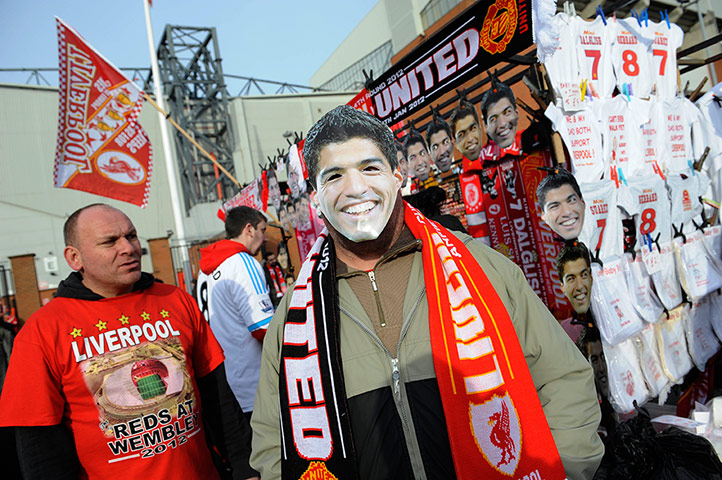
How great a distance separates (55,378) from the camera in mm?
1813

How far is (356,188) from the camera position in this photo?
166cm

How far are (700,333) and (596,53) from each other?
2.74 meters

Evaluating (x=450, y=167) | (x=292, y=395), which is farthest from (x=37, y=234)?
(x=292, y=395)

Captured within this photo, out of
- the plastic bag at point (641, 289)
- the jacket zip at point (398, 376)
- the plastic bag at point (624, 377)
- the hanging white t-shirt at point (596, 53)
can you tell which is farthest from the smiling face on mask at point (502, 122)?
the jacket zip at point (398, 376)

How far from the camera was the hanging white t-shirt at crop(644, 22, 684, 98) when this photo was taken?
379cm

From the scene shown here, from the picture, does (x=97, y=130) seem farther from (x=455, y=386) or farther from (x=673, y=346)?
(x=673, y=346)

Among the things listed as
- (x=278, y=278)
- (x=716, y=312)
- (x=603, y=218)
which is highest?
(x=603, y=218)

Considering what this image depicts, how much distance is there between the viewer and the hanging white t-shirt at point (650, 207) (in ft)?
11.3

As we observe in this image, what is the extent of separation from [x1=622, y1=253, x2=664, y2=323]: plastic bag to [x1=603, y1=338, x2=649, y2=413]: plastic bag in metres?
0.26

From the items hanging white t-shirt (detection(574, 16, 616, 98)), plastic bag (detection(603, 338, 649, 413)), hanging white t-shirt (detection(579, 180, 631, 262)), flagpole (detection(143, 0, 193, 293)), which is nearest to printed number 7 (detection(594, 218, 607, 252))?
hanging white t-shirt (detection(579, 180, 631, 262))

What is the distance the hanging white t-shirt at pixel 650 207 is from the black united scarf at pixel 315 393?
2872 millimetres

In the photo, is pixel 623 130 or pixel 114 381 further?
pixel 623 130

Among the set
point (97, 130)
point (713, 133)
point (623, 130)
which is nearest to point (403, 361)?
point (623, 130)

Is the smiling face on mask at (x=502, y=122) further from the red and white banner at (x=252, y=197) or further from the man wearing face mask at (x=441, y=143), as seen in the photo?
the red and white banner at (x=252, y=197)
